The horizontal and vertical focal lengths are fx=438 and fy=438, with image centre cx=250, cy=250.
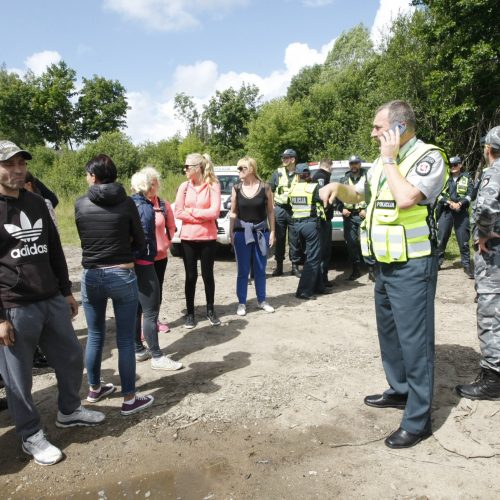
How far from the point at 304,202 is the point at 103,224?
3.69 meters

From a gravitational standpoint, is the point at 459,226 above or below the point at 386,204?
below

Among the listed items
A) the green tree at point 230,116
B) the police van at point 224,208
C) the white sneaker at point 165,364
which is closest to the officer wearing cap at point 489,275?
the white sneaker at point 165,364

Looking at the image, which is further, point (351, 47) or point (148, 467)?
point (351, 47)

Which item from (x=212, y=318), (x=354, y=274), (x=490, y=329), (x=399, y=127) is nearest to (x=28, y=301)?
(x=399, y=127)

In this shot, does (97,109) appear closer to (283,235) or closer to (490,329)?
(283,235)

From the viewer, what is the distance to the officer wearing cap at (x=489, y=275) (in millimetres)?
3504

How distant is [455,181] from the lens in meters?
7.65

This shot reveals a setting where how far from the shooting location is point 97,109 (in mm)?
44000

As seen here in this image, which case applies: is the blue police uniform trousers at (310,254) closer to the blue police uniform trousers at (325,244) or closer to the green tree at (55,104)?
the blue police uniform trousers at (325,244)

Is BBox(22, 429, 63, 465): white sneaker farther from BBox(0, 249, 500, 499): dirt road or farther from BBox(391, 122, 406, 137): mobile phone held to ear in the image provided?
BBox(391, 122, 406, 137): mobile phone held to ear

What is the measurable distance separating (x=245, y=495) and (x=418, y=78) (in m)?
17.8

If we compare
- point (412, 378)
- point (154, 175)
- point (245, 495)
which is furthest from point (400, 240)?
point (154, 175)

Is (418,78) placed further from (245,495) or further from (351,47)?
(351,47)

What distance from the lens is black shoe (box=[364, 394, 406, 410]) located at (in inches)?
135
